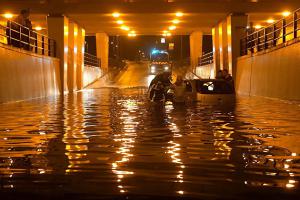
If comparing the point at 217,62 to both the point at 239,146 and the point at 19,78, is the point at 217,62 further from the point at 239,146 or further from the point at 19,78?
the point at 239,146

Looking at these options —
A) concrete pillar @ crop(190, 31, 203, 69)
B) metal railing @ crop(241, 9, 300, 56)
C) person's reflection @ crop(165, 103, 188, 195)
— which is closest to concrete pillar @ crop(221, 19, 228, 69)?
metal railing @ crop(241, 9, 300, 56)

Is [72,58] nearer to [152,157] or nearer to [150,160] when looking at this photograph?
[152,157]

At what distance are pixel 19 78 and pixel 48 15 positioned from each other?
12.9 meters

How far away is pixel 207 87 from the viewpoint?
2080 cm

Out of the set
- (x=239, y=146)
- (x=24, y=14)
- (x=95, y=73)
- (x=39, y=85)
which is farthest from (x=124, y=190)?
(x=95, y=73)

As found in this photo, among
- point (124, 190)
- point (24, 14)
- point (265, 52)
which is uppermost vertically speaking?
point (24, 14)

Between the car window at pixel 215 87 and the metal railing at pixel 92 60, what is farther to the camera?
the metal railing at pixel 92 60

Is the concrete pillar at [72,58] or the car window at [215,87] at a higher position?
the concrete pillar at [72,58]

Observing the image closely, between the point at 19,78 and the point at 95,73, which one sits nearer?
the point at 19,78

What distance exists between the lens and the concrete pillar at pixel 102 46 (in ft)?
179

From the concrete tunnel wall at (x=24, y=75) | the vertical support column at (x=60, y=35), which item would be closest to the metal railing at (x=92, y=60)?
the vertical support column at (x=60, y=35)

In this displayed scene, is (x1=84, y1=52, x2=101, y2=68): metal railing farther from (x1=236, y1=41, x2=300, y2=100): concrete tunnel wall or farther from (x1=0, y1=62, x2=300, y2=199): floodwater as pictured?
(x1=0, y1=62, x2=300, y2=199): floodwater

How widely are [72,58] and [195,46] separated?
17.6 meters

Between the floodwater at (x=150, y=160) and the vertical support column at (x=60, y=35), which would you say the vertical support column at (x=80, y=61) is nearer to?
the vertical support column at (x=60, y=35)
